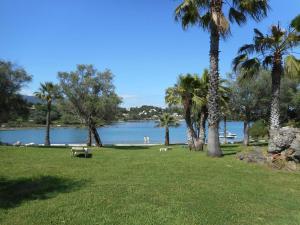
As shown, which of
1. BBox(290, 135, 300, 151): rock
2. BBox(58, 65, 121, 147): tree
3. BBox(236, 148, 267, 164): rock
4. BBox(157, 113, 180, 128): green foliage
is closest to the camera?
BBox(290, 135, 300, 151): rock

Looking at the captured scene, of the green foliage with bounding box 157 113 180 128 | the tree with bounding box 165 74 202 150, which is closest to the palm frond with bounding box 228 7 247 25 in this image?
the tree with bounding box 165 74 202 150

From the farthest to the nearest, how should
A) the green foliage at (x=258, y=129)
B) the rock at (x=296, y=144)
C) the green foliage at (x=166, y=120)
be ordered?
the green foliage at (x=166, y=120), the green foliage at (x=258, y=129), the rock at (x=296, y=144)

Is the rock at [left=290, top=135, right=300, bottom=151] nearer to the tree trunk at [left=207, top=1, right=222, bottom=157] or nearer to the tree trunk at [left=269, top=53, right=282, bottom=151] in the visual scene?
the tree trunk at [left=269, top=53, right=282, bottom=151]

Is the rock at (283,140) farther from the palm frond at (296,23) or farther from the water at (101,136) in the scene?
the water at (101,136)

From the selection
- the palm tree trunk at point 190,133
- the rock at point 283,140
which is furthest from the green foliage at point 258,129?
the rock at point 283,140

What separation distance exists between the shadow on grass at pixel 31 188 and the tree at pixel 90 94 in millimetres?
20199

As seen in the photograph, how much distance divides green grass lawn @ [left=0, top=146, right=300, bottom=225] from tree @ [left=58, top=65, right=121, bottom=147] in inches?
663

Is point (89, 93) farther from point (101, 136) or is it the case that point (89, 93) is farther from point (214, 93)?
point (101, 136)

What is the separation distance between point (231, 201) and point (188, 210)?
1.58 meters

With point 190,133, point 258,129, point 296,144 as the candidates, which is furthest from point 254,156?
point 258,129

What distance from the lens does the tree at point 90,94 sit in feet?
103

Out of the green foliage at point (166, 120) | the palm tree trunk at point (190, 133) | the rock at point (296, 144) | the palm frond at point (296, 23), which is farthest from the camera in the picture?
the green foliage at point (166, 120)

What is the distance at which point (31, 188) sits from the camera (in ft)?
32.5

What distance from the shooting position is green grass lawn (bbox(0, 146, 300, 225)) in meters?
7.53
